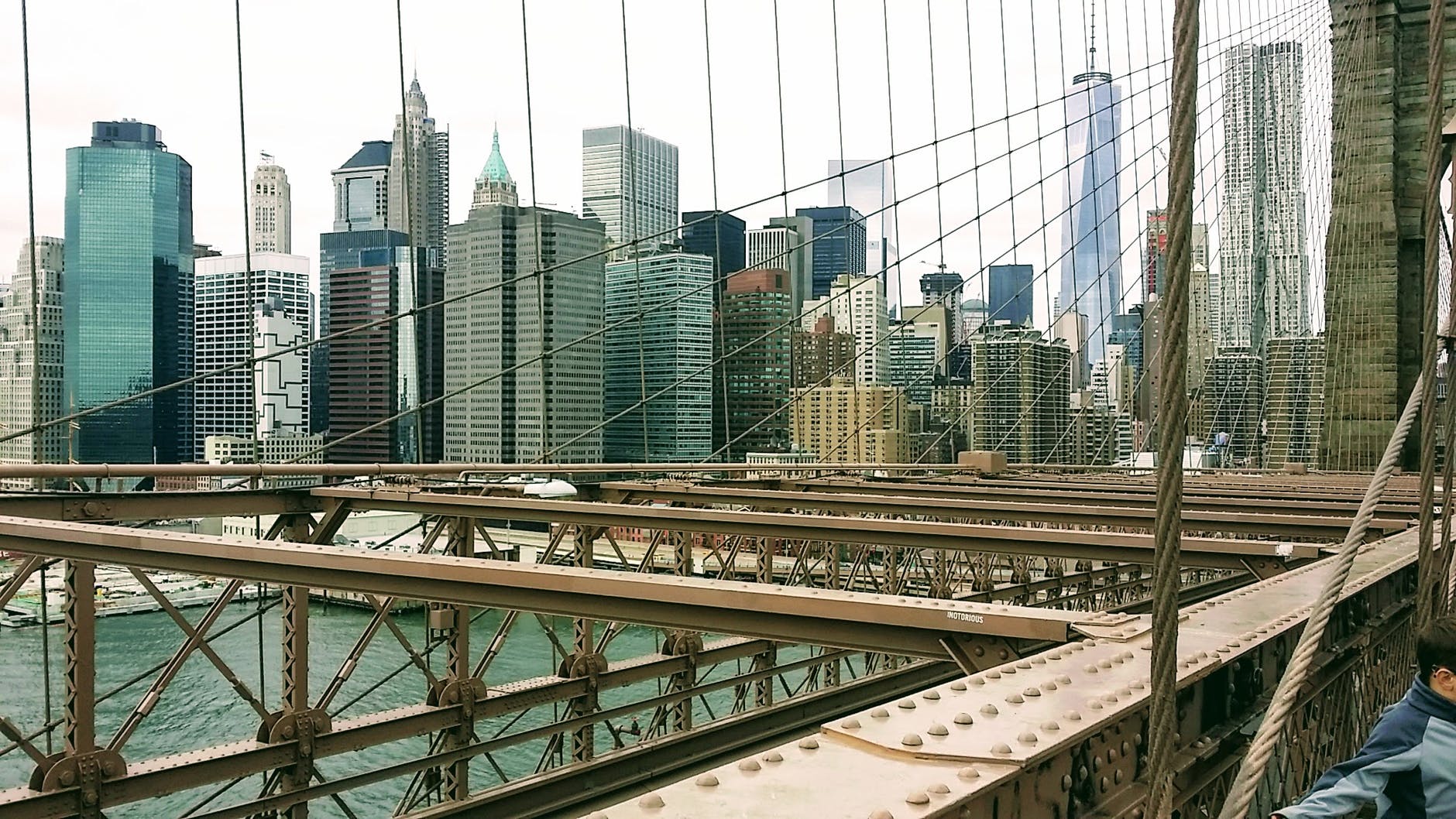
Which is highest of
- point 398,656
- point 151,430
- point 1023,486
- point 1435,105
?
point 1435,105

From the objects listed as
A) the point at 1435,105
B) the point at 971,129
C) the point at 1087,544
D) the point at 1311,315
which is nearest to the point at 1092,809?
the point at 1435,105

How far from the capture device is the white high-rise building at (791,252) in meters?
19.6

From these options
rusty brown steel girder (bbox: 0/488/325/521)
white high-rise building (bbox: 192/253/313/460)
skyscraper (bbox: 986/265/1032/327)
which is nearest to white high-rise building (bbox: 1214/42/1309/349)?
skyscraper (bbox: 986/265/1032/327)

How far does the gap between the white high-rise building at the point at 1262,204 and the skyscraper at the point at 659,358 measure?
16559 millimetres

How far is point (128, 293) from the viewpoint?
11.9 m

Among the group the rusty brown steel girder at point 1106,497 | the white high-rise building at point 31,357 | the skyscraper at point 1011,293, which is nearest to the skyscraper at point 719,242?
the skyscraper at point 1011,293

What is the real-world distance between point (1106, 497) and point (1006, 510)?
7.25 ft

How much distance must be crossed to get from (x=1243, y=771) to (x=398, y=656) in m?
32.2

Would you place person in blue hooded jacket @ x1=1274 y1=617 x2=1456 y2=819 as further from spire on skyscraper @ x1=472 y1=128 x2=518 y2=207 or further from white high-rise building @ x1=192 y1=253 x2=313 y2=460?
spire on skyscraper @ x1=472 y1=128 x2=518 y2=207

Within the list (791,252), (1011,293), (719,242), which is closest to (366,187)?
(719,242)

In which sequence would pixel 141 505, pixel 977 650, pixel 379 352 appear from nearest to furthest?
pixel 977 650 < pixel 141 505 < pixel 379 352

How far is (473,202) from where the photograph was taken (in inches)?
624

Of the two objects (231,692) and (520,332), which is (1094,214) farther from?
(231,692)

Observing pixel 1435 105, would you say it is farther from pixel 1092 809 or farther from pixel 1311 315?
pixel 1311 315
